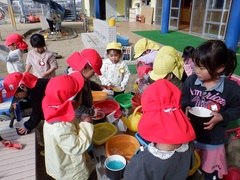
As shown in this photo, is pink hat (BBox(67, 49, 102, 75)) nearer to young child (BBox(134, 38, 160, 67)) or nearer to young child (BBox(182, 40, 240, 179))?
young child (BBox(182, 40, 240, 179))

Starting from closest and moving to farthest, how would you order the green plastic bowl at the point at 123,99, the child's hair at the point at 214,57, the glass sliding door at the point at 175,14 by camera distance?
the child's hair at the point at 214,57 < the green plastic bowl at the point at 123,99 < the glass sliding door at the point at 175,14

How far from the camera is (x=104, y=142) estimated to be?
177 centimetres

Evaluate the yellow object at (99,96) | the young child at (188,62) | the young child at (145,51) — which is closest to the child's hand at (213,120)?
the young child at (188,62)

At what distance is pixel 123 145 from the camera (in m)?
1.82

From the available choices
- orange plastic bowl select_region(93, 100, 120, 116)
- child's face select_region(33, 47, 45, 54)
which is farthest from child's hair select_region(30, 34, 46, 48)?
orange plastic bowl select_region(93, 100, 120, 116)

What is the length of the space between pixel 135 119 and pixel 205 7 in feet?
28.1

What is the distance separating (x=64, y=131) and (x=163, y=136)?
2.45 ft

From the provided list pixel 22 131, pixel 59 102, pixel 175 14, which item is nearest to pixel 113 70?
pixel 22 131

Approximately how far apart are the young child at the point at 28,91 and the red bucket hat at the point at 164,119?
1.41 metres

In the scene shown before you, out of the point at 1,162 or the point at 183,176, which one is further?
the point at 1,162

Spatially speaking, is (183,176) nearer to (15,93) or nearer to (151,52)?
(15,93)

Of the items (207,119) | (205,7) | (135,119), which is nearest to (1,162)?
(135,119)

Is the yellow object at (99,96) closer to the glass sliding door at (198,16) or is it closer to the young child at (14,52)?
the young child at (14,52)

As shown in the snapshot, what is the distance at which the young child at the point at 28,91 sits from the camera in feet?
6.30
